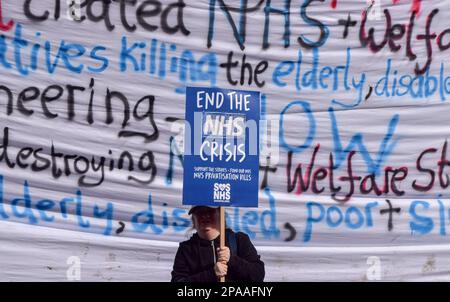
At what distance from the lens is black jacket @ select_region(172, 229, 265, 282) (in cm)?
625

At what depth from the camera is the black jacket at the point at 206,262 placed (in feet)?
20.5

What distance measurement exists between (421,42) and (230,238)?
1872 millimetres

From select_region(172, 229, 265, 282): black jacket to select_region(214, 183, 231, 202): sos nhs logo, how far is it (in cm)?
44

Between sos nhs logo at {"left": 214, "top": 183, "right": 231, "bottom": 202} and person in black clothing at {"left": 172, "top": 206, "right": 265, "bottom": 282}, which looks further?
person in black clothing at {"left": 172, "top": 206, "right": 265, "bottom": 282}

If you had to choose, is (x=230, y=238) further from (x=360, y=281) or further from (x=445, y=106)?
(x=445, y=106)

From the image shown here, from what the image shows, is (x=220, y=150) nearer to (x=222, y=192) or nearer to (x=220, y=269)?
(x=222, y=192)

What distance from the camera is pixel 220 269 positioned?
20.1 ft

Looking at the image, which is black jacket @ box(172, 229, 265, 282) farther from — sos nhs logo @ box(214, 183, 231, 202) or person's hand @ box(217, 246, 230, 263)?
sos nhs logo @ box(214, 183, 231, 202)

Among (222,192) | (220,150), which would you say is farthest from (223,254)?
(220,150)

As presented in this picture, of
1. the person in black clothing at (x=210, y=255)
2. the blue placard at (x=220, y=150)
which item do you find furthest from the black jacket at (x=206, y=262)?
the blue placard at (x=220, y=150)

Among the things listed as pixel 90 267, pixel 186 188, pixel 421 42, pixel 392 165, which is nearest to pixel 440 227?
pixel 392 165

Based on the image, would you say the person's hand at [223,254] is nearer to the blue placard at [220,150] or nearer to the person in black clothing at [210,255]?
the person in black clothing at [210,255]

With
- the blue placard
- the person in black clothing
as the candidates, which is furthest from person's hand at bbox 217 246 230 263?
the blue placard

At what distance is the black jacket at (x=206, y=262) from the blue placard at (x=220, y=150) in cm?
44
